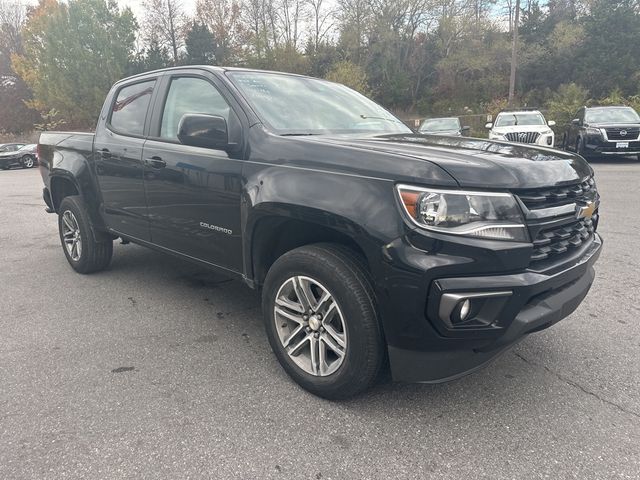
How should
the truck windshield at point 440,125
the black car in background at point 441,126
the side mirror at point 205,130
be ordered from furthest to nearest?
Answer: the truck windshield at point 440,125, the black car in background at point 441,126, the side mirror at point 205,130

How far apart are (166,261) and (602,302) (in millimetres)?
4284

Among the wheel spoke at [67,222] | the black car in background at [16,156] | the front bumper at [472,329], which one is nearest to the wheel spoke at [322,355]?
the front bumper at [472,329]

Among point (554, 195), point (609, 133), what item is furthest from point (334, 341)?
point (609, 133)

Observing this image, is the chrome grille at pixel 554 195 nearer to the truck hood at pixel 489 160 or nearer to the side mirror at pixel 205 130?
the truck hood at pixel 489 160

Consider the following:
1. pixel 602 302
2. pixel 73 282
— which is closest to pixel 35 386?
pixel 73 282

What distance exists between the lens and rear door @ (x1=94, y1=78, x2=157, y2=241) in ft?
12.7

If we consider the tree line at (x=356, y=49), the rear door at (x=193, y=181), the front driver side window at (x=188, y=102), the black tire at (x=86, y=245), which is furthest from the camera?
the tree line at (x=356, y=49)

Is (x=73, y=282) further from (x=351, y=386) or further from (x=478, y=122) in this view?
(x=478, y=122)

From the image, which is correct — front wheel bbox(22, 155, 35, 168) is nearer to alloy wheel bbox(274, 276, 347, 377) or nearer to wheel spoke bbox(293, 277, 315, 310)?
alloy wheel bbox(274, 276, 347, 377)

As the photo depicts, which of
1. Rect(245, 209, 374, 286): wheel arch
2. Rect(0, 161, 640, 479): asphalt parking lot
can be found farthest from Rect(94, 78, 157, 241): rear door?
Rect(245, 209, 374, 286): wheel arch

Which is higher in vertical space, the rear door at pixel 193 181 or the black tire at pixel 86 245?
the rear door at pixel 193 181

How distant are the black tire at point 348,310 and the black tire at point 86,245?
2.85 meters

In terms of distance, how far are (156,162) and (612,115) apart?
49.2ft

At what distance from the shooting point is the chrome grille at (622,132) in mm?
13516
